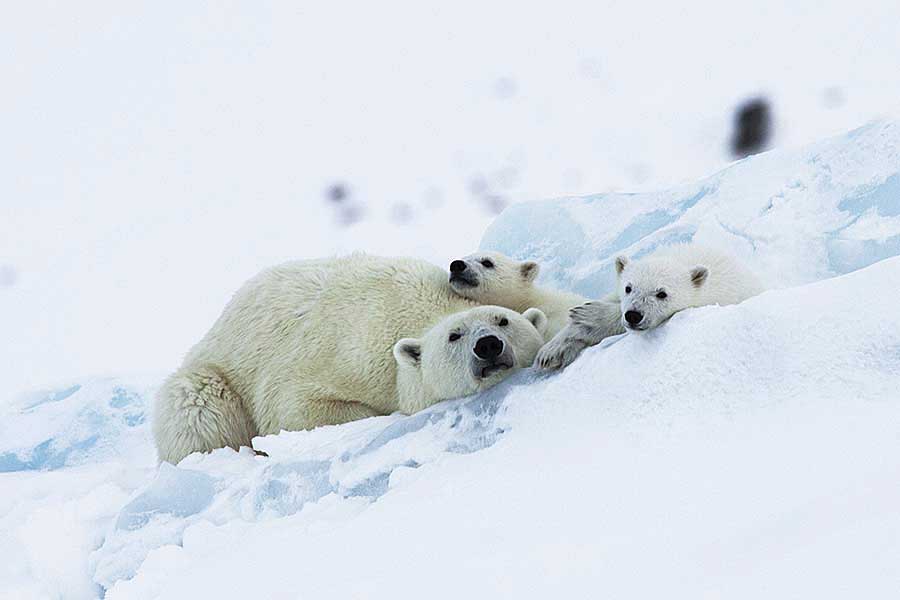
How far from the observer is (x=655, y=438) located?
2.22 metres

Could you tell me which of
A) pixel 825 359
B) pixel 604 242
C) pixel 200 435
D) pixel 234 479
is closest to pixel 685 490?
pixel 825 359

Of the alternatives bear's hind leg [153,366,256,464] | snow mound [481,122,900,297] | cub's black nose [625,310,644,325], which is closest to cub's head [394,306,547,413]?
cub's black nose [625,310,644,325]

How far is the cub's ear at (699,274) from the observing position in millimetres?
3303

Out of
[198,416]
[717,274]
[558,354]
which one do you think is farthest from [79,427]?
[717,274]

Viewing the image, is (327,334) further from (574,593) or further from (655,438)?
(574,593)

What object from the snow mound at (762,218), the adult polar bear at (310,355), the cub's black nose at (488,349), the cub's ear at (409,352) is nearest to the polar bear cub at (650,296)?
the cub's black nose at (488,349)

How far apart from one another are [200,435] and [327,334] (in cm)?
77

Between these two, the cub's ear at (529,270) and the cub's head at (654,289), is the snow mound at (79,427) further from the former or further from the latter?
the cub's head at (654,289)

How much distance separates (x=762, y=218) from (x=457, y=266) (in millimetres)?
2312

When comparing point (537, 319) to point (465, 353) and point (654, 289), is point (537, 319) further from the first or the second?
point (654, 289)

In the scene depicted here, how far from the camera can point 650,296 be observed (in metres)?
2.96

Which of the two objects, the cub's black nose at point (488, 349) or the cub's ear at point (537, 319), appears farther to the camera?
the cub's ear at point (537, 319)

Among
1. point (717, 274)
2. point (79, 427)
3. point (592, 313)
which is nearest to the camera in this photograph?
point (592, 313)

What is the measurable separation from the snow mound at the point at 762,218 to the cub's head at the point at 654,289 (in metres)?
2.01
